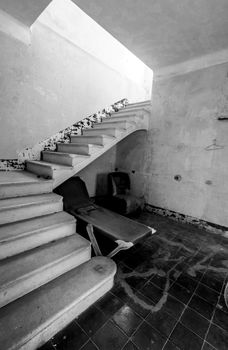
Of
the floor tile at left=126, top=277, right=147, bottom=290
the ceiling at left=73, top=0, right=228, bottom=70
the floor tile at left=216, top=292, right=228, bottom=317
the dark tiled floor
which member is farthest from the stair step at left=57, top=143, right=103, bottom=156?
the floor tile at left=216, top=292, right=228, bottom=317

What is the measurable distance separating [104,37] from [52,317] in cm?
574

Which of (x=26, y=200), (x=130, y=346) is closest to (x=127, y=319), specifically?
(x=130, y=346)

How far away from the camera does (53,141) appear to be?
143 inches

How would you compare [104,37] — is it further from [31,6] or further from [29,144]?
[29,144]

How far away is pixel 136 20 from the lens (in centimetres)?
244

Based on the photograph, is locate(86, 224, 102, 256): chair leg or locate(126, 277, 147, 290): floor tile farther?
locate(86, 224, 102, 256): chair leg

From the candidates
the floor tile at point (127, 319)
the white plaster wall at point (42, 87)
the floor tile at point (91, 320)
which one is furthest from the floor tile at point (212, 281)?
the white plaster wall at point (42, 87)

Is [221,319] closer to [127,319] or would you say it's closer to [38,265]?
[127,319]

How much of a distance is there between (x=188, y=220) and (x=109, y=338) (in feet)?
9.31

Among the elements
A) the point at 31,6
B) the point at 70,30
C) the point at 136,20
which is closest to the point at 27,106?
the point at 31,6

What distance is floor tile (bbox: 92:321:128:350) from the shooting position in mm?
1274

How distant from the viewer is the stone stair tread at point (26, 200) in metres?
1.94

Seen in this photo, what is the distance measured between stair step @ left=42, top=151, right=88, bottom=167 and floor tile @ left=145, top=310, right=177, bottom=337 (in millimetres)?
2242

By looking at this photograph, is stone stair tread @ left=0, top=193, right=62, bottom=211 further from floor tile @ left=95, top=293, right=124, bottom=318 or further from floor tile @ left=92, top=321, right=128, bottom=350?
floor tile @ left=92, top=321, right=128, bottom=350
